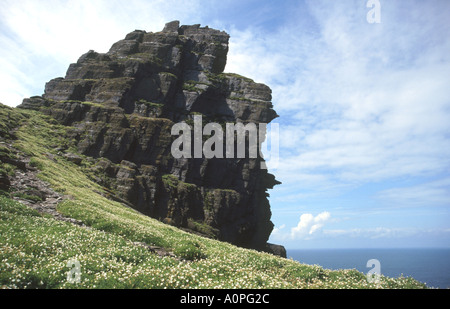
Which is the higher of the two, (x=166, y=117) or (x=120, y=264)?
(x=166, y=117)

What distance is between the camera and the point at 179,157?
73.2 metres

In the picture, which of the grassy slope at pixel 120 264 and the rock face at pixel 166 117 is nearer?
the grassy slope at pixel 120 264

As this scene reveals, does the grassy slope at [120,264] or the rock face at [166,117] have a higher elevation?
the rock face at [166,117]

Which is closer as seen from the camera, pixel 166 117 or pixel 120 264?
pixel 120 264

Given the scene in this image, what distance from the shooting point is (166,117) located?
279 feet

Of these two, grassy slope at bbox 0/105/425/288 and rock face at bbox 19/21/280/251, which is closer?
grassy slope at bbox 0/105/425/288

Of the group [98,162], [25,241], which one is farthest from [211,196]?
[25,241]

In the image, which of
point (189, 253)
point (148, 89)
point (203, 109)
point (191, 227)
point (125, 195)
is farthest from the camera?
point (203, 109)

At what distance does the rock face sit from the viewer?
64.1 metres

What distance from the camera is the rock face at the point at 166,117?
2522 inches

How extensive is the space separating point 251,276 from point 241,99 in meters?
92.6

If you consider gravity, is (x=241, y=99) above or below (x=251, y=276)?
above

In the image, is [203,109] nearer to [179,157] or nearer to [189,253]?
[179,157]
